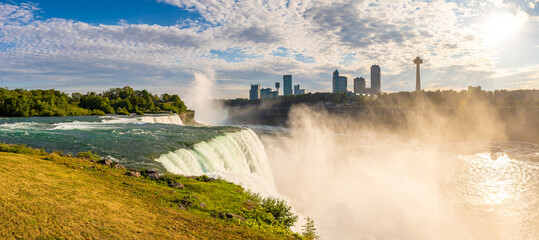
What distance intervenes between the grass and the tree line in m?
60.6

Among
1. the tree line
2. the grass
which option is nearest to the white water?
the grass

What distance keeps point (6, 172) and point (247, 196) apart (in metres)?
8.81

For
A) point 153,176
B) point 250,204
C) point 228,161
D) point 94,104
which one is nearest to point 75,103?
point 94,104

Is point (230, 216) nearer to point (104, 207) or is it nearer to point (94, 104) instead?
point (104, 207)

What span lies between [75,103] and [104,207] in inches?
3475

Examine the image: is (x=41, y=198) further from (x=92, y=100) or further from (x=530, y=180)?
(x=92, y=100)

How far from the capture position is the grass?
683cm

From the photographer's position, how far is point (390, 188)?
91.7 feet

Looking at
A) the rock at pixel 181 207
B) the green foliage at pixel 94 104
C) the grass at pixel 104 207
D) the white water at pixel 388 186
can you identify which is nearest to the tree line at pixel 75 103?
the green foliage at pixel 94 104

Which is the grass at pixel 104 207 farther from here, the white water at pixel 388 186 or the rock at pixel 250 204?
the white water at pixel 388 186

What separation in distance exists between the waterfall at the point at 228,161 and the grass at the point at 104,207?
4923 mm

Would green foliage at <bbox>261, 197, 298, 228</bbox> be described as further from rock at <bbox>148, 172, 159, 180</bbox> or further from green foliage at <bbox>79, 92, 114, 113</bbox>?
green foliage at <bbox>79, 92, 114, 113</bbox>

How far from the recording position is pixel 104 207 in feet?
27.2

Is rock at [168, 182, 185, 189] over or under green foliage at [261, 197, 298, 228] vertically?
over
